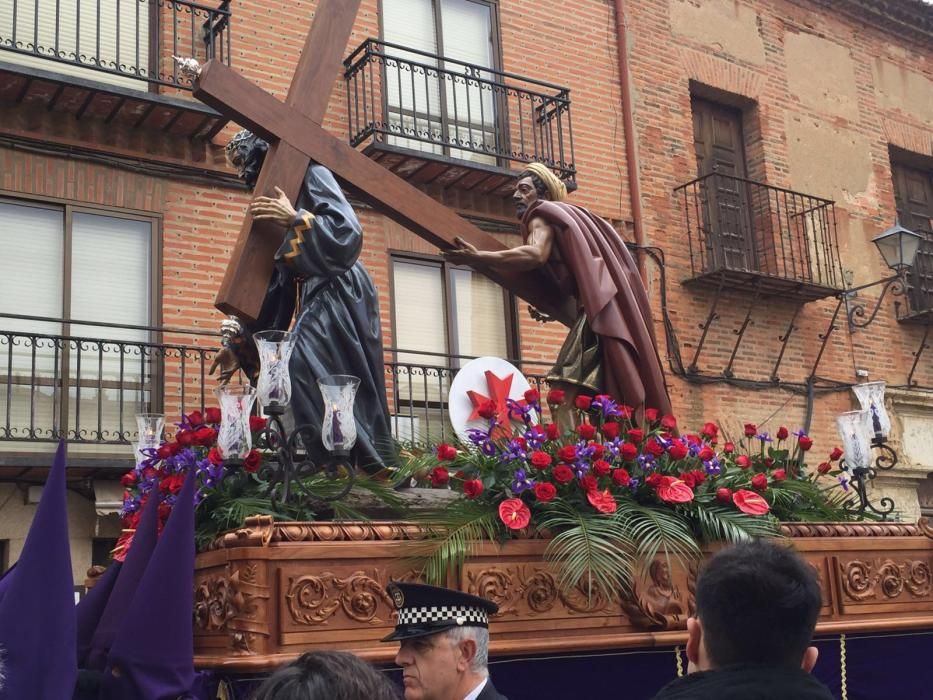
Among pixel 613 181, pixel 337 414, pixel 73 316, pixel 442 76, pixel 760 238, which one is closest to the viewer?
pixel 337 414

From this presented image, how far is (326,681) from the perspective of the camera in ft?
7.27

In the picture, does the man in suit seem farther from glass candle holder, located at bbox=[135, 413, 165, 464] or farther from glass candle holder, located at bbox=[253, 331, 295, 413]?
glass candle holder, located at bbox=[135, 413, 165, 464]

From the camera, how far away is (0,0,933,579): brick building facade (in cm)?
1059

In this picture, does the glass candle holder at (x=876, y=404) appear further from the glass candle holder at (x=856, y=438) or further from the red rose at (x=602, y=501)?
the red rose at (x=602, y=501)

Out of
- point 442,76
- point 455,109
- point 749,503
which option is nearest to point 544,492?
point 749,503

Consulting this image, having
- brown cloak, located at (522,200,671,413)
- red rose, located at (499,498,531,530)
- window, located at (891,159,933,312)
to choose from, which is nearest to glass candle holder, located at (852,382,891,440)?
brown cloak, located at (522,200,671,413)

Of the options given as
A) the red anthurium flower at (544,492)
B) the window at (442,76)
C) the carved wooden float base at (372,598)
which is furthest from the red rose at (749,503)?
the window at (442,76)

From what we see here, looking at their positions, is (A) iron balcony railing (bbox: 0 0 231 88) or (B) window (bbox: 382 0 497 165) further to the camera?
(B) window (bbox: 382 0 497 165)

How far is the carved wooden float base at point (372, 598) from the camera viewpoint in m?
3.58

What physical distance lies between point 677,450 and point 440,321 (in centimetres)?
793

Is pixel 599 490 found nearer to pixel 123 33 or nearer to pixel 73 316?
pixel 73 316

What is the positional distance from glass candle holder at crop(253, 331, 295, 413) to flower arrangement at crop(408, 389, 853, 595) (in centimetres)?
63

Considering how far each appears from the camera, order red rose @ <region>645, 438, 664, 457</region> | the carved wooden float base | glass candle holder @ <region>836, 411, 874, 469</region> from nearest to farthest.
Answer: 1. the carved wooden float base
2. red rose @ <region>645, 438, 664, 457</region>
3. glass candle holder @ <region>836, 411, 874, 469</region>

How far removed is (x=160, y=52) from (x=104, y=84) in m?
1.00
